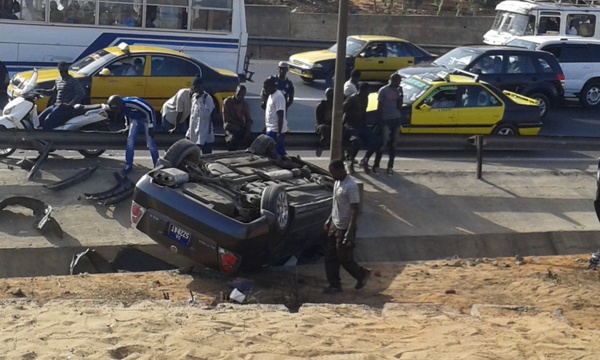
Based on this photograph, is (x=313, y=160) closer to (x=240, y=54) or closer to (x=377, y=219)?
(x=377, y=219)

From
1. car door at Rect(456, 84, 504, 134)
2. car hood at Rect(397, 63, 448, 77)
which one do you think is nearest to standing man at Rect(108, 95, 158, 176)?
car door at Rect(456, 84, 504, 134)

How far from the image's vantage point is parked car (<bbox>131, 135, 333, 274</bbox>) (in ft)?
34.7

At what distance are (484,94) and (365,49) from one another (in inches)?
266

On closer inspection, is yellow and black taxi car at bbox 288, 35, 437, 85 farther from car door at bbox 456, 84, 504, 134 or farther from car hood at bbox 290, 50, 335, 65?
car door at bbox 456, 84, 504, 134

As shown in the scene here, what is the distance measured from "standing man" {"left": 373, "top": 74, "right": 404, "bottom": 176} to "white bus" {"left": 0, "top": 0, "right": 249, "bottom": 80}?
791 cm

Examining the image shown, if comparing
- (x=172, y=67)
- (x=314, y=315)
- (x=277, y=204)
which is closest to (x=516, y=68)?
(x=172, y=67)

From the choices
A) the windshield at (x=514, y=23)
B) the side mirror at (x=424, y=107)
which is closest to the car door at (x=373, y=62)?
the windshield at (x=514, y=23)

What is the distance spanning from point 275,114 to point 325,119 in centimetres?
85

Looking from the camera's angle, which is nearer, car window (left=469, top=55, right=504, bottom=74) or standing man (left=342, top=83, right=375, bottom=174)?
standing man (left=342, top=83, right=375, bottom=174)

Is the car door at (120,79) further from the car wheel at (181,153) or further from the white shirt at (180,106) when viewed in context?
the car wheel at (181,153)

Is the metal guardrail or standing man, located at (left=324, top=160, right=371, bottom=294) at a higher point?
the metal guardrail

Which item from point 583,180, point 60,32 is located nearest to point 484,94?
point 583,180

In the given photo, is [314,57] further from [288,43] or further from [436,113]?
[436,113]

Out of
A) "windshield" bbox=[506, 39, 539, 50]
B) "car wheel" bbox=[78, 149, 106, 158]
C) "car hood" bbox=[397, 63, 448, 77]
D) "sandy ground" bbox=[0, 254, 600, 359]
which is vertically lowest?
"sandy ground" bbox=[0, 254, 600, 359]
